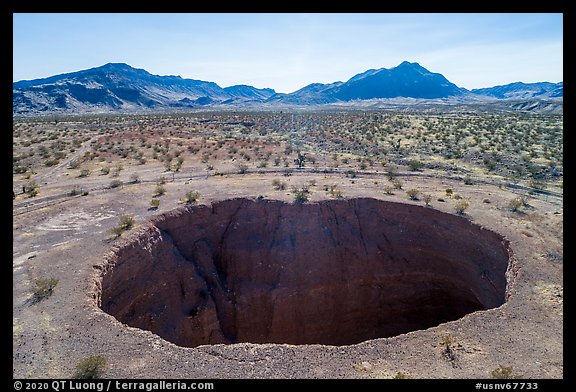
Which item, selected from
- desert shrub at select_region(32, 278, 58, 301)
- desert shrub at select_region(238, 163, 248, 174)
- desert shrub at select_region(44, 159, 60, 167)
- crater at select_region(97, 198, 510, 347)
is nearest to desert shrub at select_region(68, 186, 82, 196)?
crater at select_region(97, 198, 510, 347)

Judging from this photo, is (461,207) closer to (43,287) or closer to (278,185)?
(278,185)

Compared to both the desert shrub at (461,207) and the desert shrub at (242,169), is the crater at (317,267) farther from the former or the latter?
the desert shrub at (242,169)

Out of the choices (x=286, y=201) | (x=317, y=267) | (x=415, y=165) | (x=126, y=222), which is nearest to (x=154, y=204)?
(x=126, y=222)

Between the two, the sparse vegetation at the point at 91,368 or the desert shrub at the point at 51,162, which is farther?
the desert shrub at the point at 51,162

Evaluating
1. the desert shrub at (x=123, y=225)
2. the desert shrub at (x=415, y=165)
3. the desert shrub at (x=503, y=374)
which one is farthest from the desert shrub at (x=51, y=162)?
the desert shrub at (x=503, y=374)

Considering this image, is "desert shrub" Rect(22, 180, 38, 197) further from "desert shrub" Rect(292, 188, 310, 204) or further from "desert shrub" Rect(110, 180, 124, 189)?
"desert shrub" Rect(292, 188, 310, 204)
